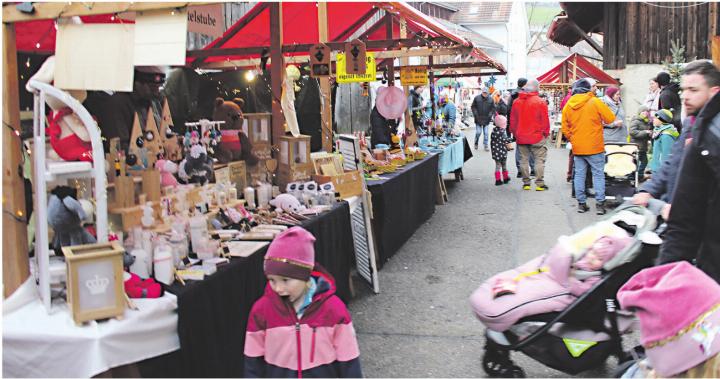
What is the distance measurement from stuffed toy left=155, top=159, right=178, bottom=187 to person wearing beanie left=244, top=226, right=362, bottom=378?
2126 mm

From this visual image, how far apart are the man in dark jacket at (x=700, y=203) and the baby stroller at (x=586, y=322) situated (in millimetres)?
632

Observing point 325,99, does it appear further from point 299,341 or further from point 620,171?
point 299,341

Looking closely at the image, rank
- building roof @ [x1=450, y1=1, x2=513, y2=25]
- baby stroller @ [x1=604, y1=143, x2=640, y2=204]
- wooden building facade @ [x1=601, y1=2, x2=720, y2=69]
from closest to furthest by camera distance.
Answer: baby stroller @ [x1=604, y1=143, x2=640, y2=204], wooden building facade @ [x1=601, y1=2, x2=720, y2=69], building roof @ [x1=450, y1=1, x2=513, y2=25]

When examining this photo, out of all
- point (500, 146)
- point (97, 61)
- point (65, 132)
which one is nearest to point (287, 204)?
point (65, 132)

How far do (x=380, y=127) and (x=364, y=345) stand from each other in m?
7.16

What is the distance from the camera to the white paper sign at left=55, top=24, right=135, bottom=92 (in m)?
3.14

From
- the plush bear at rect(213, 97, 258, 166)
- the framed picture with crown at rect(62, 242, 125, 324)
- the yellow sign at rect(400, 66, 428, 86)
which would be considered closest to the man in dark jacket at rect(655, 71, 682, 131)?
the yellow sign at rect(400, 66, 428, 86)

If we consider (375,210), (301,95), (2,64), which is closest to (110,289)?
(2,64)

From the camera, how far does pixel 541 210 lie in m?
10.5

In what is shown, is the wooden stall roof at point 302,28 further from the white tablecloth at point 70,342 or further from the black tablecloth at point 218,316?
the white tablecloth at point 70,342

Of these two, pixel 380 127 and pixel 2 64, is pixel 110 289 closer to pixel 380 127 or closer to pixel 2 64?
pixel 2 64

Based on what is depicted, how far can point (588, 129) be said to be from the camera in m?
9.46

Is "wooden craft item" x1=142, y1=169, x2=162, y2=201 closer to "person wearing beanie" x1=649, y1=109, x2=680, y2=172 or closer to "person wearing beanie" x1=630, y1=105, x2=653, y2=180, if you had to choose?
"person wearing beanie" x1=649, y1=109, x2=680, y2=172

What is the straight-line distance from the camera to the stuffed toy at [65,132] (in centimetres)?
322
